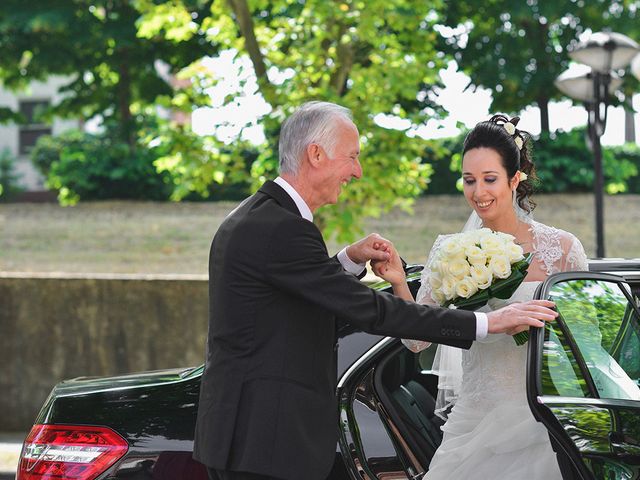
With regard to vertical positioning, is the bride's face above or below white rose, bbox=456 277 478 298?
above

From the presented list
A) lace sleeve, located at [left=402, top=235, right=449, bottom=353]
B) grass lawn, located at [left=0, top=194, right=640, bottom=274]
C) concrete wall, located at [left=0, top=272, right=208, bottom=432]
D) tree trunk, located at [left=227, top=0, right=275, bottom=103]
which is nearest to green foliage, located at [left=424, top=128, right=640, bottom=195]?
grass lawn, located at [left=0, top=194, right=640, bottom=274]

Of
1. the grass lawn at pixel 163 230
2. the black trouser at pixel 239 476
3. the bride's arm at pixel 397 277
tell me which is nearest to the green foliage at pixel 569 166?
the grass lawn at pixel 163 230

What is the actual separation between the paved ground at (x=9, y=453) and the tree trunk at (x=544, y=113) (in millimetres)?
12644

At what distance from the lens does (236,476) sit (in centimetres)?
276

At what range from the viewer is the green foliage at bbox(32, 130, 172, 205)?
18.0 meters

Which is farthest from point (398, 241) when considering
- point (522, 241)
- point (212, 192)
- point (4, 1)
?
point (522, 241)

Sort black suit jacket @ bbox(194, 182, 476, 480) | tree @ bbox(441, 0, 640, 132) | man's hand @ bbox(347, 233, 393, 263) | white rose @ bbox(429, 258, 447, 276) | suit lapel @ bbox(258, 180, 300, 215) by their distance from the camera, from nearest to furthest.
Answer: black suit jacket @ bbox(194, 182, 476, 480) < suit lapel @ bbox(258, 180, 300, 215) < white rose @ bbox(429, 258, 447, 276) < man's hand @ bbox(347, 233, 393, 263) < tree @ bbox(441, 0, 640, 132)

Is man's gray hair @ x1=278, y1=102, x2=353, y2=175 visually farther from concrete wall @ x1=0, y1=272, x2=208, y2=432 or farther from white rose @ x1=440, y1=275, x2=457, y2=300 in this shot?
concrete wall @ x1=0, y1=272, x2=208, y2=432

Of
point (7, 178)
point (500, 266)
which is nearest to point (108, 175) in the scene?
point (7, 178)

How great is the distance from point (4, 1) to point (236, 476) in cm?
1634

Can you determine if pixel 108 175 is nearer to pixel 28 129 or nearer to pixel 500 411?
pixel 28 129

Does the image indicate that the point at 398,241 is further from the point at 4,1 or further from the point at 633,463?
the point at 633,463

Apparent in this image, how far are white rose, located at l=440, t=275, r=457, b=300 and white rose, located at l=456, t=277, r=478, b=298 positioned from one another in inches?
0.6

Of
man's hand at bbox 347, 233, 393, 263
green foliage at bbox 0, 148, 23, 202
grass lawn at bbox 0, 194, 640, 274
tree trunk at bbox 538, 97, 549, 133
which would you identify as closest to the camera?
man's hand at bbox 347, 233, 393, 263
